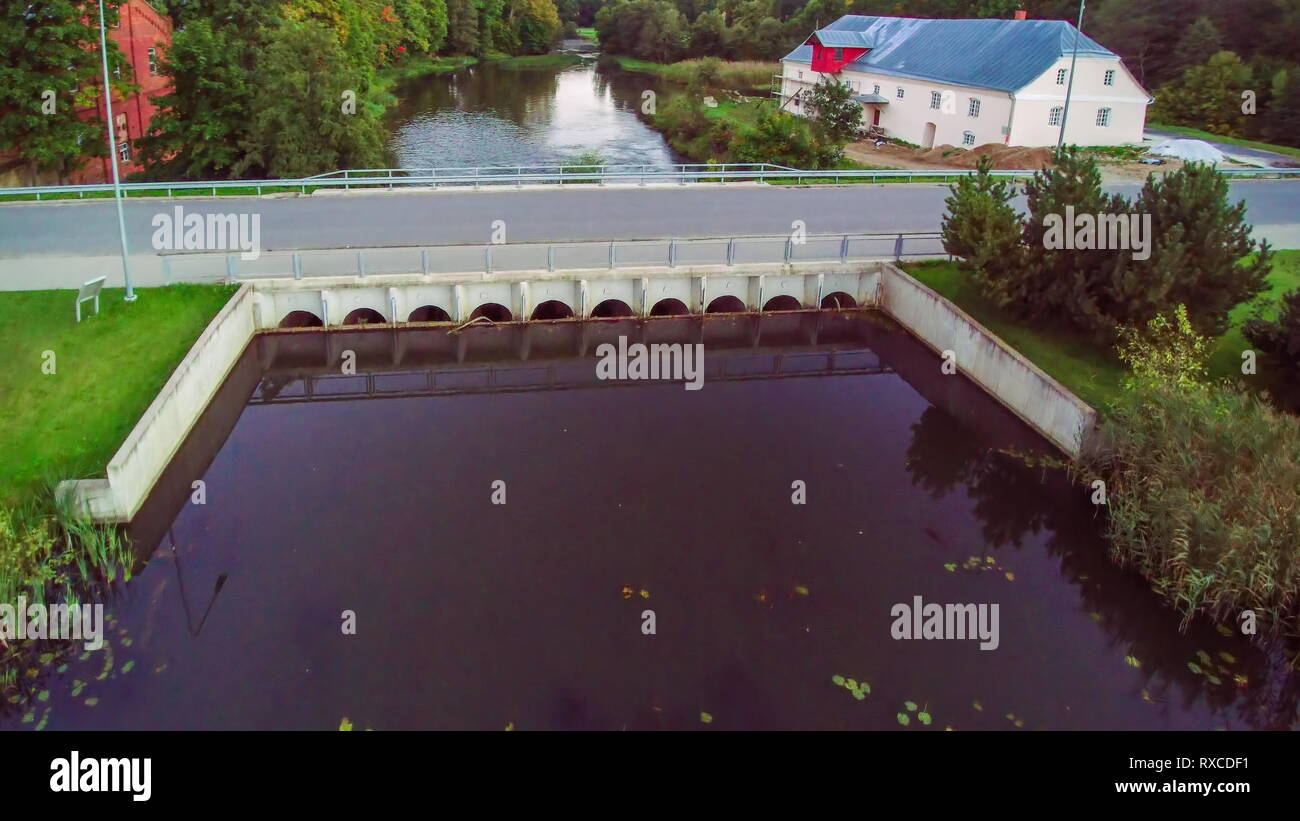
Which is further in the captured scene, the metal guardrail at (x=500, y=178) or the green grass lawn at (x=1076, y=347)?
the metal guardrail at (x=500, y=178)

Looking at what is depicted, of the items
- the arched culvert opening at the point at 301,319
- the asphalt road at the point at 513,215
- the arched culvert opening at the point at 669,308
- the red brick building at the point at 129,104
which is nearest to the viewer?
the arched culvert opening at the point at 301,319

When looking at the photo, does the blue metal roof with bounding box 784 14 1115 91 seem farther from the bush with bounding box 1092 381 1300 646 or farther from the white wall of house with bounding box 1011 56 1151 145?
the bush with bounding box 1092 381 1300 646

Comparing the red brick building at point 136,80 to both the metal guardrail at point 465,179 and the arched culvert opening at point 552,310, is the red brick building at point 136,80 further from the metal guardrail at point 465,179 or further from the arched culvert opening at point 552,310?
the arched culvert opening at point 552,310

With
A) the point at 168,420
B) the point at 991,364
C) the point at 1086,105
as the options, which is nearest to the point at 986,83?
the point at 1086,105

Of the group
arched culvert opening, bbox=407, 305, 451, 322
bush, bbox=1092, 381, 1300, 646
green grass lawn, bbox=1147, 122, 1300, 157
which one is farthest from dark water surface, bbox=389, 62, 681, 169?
bush, bbox=1092, 381, 1300, 646

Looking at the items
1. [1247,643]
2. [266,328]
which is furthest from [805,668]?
[266,328]

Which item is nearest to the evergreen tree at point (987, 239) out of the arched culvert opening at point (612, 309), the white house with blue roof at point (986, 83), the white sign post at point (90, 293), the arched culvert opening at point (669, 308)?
the arched culvert opening at point (669, 308)
